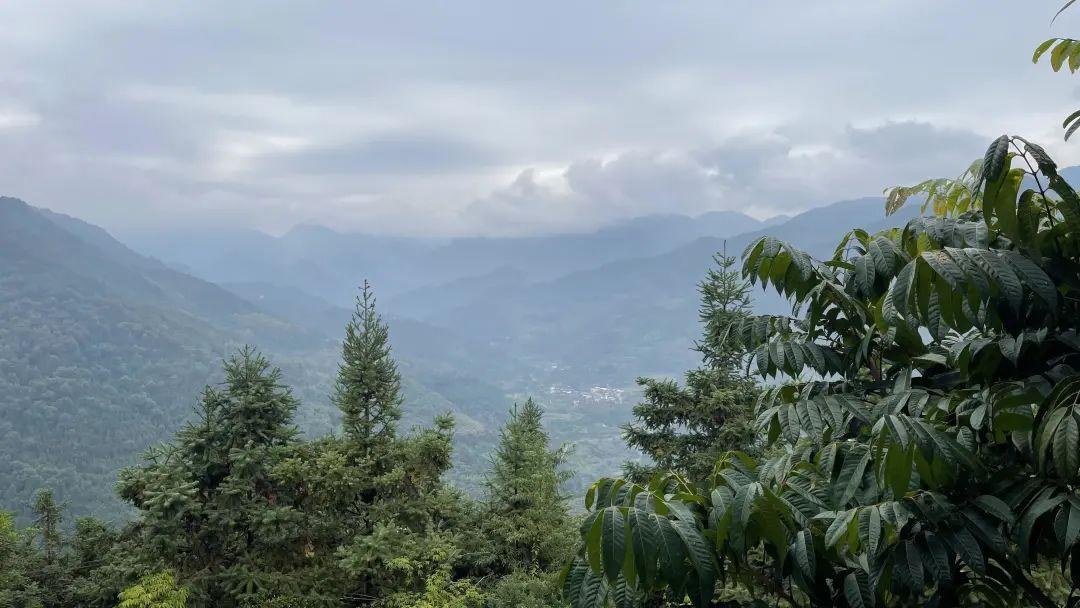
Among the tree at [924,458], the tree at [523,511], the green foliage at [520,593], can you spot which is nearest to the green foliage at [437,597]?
the green foliage at [520,593]

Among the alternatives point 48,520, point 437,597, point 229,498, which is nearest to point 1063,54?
point 437,597

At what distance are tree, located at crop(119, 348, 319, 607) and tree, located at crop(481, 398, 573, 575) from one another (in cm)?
482

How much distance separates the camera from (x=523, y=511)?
1723cm

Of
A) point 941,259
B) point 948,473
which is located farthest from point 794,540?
point 941,259

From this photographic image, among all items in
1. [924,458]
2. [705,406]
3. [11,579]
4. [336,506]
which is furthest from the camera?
[705,406]

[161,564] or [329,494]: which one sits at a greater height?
[329,494]

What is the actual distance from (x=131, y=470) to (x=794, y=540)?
51.7 feet

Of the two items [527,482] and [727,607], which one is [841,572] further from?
[527,482]

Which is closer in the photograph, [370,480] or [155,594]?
→ [155,594]

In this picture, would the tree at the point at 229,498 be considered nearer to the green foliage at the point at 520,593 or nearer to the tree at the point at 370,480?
the tree at the point at 370,480

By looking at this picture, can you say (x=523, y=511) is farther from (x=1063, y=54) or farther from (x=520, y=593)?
(x=1063, y=54)

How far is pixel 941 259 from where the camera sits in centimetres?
177

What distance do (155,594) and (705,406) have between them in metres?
12.0

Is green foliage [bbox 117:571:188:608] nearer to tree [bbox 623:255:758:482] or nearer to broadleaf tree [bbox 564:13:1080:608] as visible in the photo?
tree [bbox 623:255:758:482]
